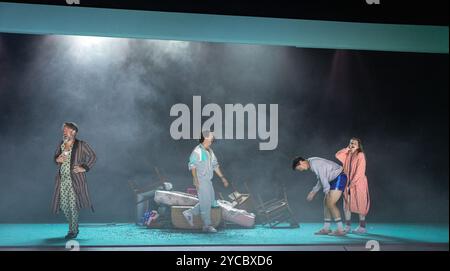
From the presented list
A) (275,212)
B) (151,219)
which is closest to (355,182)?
(275,212)

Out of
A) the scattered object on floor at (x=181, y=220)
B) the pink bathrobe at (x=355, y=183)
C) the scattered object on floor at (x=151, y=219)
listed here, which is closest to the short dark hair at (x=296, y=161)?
the pink bathrobe at (x=355, y=183)

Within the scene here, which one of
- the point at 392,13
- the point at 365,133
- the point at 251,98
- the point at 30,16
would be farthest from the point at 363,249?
the point at 30,16

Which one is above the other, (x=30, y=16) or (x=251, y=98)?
(x=30, y=16)

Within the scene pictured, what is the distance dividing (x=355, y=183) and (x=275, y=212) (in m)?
0.91

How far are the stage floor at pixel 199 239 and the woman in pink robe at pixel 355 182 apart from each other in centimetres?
22

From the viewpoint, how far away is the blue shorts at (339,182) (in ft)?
19.3

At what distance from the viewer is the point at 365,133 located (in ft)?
19.6

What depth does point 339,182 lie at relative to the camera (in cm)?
588

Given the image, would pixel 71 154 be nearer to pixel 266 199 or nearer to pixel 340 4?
A: pixel 266 199

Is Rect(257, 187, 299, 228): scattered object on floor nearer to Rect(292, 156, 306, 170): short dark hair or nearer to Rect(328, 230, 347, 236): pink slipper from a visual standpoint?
Rect(292, 156, 306, 170): short dark hair

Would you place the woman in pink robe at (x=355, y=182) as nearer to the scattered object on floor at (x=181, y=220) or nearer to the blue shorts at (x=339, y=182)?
the blue shorts at (x=339, y=182)

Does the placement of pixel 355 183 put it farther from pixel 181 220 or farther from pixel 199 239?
pixel 181 220

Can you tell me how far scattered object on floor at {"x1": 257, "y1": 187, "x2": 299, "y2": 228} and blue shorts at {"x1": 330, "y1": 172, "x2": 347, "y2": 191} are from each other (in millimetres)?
518
